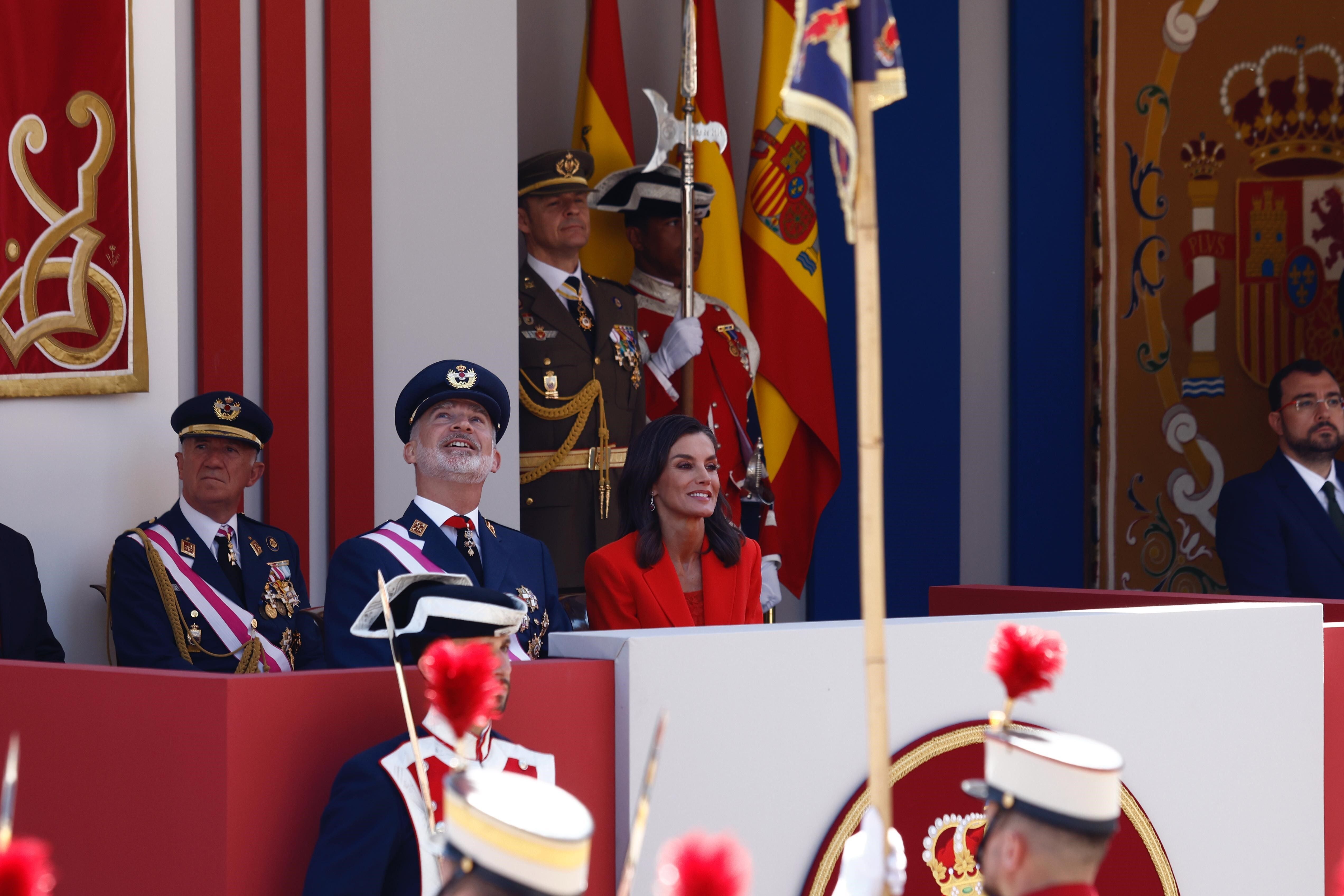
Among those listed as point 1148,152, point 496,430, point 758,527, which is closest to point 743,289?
point 758,527

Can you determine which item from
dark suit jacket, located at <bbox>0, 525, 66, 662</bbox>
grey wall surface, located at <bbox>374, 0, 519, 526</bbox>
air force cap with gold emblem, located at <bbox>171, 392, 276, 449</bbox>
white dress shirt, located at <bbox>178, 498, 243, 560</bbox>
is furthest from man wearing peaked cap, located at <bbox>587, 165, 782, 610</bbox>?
dark suit jacket, located at <bbox>0, 525, 66, 662</bbox>

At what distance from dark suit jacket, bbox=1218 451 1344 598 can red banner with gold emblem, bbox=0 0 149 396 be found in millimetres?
2732

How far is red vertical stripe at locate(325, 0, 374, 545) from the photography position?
144 inches

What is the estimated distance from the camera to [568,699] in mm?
2092

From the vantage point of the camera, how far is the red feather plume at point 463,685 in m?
1.65

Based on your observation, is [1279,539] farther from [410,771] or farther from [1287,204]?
[410,771]

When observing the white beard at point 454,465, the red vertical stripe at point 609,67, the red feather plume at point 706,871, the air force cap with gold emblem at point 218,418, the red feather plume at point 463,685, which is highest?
the red vertical stripe at point 609,67

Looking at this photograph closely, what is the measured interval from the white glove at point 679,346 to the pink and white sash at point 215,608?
1532 mm

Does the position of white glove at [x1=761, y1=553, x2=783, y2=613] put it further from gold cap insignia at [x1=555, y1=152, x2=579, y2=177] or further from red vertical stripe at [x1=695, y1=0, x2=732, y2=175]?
red vertical stripe at [x1=695, y1=0, x2=732, y2=175]

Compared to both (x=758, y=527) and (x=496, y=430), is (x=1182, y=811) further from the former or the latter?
(x=758, y=527)

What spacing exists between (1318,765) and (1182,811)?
13.6 inches

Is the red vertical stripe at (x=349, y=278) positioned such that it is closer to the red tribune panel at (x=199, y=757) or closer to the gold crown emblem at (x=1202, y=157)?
the red tribune panel at (x=199, y=757)

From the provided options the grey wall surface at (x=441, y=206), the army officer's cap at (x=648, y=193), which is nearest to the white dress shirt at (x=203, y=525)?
the grey wall surface at (x=441, y=206)

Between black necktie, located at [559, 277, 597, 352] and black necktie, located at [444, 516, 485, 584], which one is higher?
black necktie, located at [559, 277, 597, 352]
